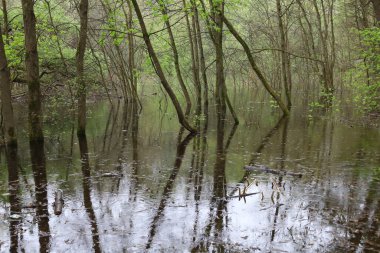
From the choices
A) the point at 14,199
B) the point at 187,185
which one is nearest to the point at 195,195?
the point at 187,185

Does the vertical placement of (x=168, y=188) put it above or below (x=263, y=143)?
below

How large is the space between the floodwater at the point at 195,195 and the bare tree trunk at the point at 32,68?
2.31 feet

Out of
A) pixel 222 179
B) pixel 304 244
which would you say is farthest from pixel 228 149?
pixel 304 244

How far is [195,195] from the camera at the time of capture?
295 inches

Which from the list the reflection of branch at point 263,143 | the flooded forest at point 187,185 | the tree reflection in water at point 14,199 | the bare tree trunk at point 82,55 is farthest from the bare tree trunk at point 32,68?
the reflection of branch at point 263,143

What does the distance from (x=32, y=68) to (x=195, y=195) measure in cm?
787

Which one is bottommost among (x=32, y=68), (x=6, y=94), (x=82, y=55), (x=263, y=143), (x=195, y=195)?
(x=195, y=195)

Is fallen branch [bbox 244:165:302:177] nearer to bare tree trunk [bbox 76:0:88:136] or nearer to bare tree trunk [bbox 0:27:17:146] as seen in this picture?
bare tree trunk [bbox 76:0:88:136]

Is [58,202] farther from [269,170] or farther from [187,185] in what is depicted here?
[269,170]

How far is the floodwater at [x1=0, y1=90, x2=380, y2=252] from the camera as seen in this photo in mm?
5480

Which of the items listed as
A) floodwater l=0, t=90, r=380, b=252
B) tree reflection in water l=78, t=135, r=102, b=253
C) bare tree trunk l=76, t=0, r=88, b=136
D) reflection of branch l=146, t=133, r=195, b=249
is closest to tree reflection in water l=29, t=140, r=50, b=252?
floodwater l=0, t=90, r=380, b=252

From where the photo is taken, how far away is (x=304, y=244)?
5293 millimetres

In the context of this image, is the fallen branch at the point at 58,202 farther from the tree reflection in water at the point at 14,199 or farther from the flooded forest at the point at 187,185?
the tree reflection in water at the point at 14,199

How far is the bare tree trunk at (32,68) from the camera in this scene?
1187 cm
